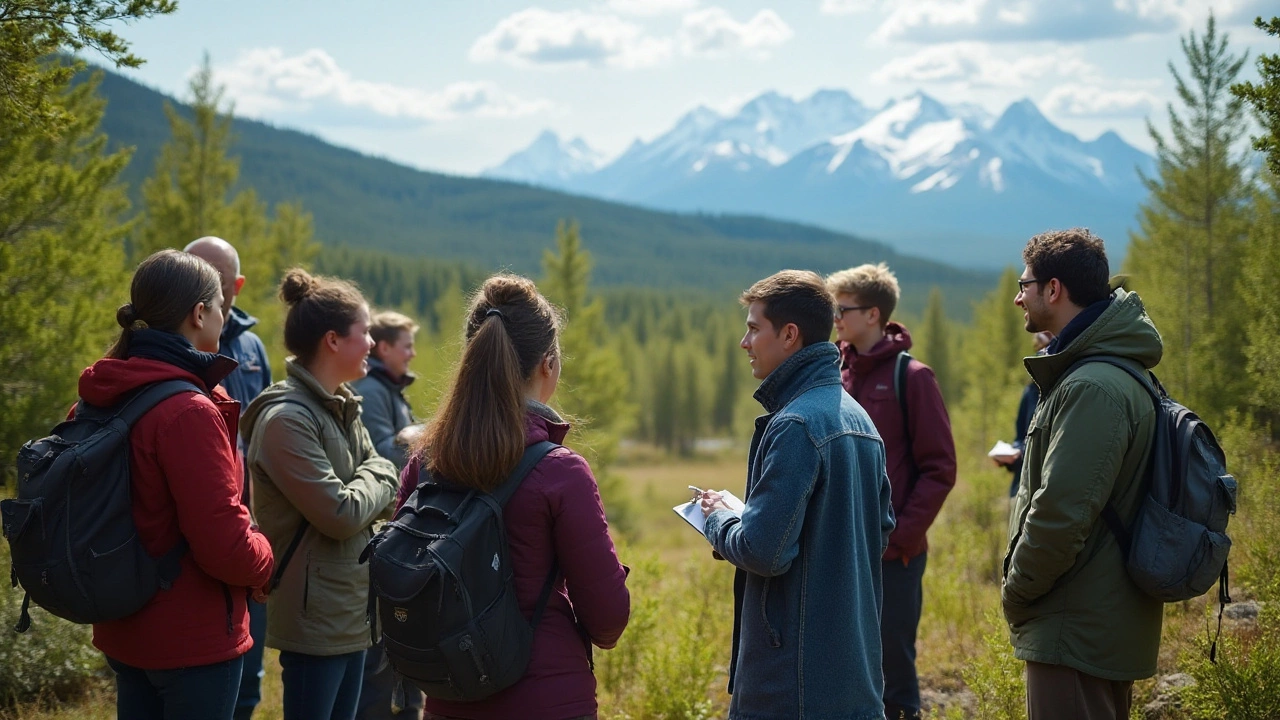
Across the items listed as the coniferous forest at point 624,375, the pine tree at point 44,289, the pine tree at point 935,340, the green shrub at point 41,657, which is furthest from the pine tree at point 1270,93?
the pine tree at point 935,340

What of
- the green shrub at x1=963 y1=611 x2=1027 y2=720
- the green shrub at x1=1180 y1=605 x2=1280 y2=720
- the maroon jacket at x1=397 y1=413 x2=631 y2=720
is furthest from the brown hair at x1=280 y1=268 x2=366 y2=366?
the green shrub at x1=1180 y1=605 x2=1280 y2=720

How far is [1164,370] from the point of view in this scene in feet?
44.9

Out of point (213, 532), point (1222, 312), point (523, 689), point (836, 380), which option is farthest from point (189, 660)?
point (1222, 312)

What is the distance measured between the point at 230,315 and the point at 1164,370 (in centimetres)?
1290

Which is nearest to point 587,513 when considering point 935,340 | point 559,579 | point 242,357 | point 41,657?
point 559,579

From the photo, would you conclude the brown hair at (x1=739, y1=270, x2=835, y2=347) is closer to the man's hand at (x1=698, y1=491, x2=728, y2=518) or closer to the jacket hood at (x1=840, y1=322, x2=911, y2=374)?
the man's hand at (x1=698, y1=491, x2=728, y2=518)

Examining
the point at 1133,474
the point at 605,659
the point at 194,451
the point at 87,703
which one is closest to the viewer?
the point at 194,451

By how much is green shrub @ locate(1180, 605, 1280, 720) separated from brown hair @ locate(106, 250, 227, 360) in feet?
15.1

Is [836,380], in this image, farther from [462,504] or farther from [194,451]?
[194,451]

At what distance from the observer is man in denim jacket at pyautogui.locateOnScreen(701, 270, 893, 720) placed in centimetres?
305

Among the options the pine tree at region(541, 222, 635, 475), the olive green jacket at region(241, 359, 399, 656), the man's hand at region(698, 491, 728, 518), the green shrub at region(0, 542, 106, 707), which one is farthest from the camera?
the pine tree at region(541, 222, 635, 475)

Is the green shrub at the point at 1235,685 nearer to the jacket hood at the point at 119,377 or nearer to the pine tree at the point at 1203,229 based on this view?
the jacket hood at the point at 119,377

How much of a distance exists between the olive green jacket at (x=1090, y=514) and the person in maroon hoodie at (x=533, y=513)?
5.20 ft

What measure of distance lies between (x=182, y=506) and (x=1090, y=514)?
10.1ft
